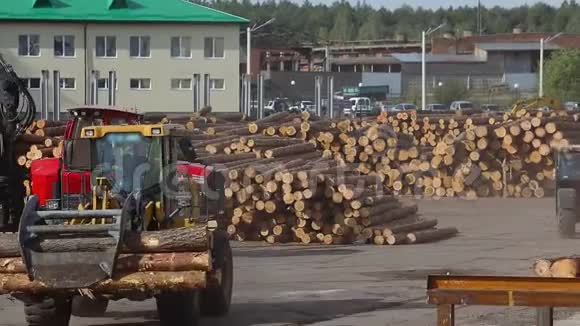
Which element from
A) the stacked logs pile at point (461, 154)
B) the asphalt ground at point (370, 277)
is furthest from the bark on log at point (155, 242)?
the stacked logs pile at point (461, 154)

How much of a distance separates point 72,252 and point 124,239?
0.50 m

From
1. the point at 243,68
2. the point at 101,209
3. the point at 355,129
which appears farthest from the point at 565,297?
the point at 243,68

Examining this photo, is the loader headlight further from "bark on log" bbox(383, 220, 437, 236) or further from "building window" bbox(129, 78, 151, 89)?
"building window" bbox(129, 78, 151, 89)

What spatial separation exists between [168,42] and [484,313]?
6279 centimetres

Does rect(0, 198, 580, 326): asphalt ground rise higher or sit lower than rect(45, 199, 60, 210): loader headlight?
lower

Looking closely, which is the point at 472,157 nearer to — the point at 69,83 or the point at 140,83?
the point at 69,83

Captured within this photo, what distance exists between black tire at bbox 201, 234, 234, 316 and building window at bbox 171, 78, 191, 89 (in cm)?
6169

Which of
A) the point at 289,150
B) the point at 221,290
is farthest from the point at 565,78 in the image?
the point at 221,290

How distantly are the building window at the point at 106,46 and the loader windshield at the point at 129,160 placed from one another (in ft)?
202

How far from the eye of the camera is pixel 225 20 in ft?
251

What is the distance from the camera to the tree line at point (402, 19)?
174 meters

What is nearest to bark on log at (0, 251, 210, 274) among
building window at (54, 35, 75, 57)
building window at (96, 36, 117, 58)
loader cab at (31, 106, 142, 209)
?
loader cab at (31, 106, 142, 209)

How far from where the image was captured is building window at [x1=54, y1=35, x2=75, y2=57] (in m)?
72.7

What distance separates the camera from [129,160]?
13289 mm
